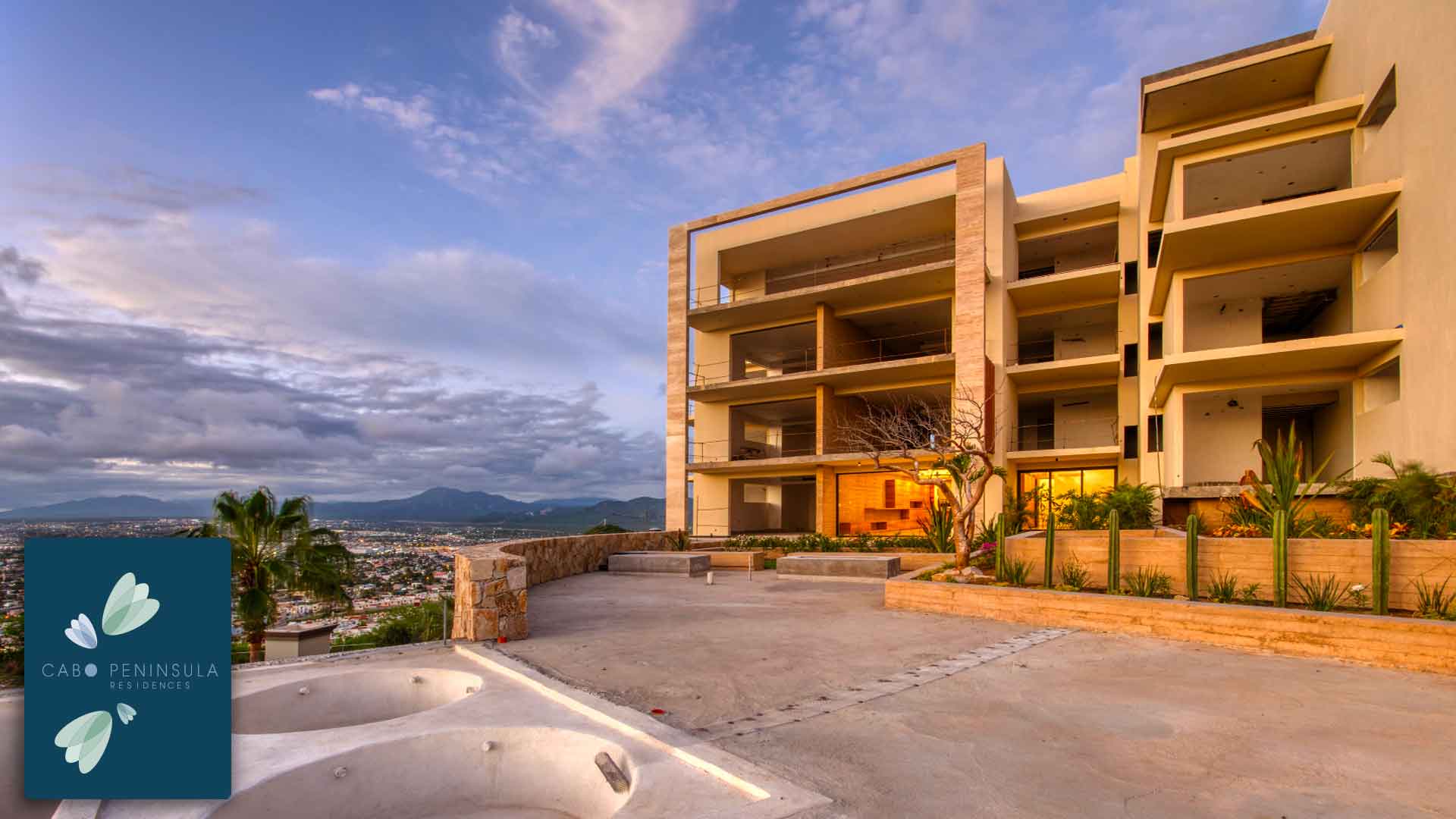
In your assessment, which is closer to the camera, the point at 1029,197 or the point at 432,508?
the point at 1029,197

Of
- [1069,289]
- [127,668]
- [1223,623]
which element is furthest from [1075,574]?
[1069,289]

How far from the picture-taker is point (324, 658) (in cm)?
734

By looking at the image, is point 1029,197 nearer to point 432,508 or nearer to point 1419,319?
point 1419,319

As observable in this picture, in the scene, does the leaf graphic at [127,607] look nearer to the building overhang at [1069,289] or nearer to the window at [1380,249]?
the window at [1380,249]

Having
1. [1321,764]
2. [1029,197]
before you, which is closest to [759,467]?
[1029,197]

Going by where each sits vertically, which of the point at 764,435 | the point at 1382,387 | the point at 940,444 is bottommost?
the point at 940,444

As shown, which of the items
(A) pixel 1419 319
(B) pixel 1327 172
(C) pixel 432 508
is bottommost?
(C) pixel 432 508

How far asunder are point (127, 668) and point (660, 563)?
48.9 feet

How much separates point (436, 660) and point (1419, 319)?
726 inches

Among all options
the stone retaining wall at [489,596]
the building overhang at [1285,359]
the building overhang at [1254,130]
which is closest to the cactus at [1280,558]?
the building overhang at [1285,359]

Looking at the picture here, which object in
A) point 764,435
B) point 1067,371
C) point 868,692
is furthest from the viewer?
point 764,435

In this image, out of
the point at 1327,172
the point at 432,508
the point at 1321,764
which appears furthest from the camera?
the point at 432,508

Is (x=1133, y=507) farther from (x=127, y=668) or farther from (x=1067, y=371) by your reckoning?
(x=127, y=668)

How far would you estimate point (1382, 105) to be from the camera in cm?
1515
